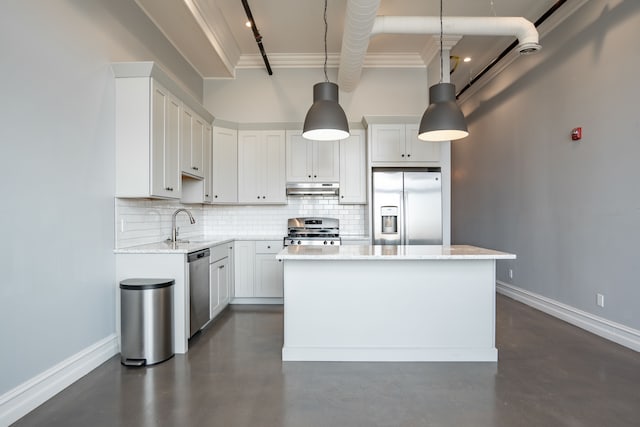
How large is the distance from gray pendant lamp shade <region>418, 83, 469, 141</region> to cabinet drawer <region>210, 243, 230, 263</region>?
8.38 ft

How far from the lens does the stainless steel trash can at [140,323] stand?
2.69 metres

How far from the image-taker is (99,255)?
109 inches

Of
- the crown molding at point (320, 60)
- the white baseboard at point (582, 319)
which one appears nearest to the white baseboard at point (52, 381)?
the crown molding at point (320, 60)

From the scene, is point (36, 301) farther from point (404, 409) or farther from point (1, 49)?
point (404, 409)

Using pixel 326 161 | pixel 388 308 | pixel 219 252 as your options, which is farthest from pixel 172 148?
pixel 388 308

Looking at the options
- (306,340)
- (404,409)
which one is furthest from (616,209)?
(306,340)

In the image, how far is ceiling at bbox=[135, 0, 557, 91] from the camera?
3.71m

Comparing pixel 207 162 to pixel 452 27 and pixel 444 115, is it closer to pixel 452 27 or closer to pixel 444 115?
pixel 444 115

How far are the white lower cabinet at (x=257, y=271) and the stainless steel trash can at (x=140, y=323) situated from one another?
1.80m

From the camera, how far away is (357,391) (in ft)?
7.53

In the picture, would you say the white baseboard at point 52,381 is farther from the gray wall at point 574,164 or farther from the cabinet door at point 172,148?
the gray wall at point 574,164

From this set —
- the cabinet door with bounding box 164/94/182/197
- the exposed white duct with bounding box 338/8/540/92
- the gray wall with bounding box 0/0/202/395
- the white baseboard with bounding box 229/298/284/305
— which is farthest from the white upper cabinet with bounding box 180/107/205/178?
the exposed white duct with bounding box 338/8/540/92

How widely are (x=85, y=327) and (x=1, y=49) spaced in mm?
1988

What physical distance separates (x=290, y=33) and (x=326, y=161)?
1.78 meters
